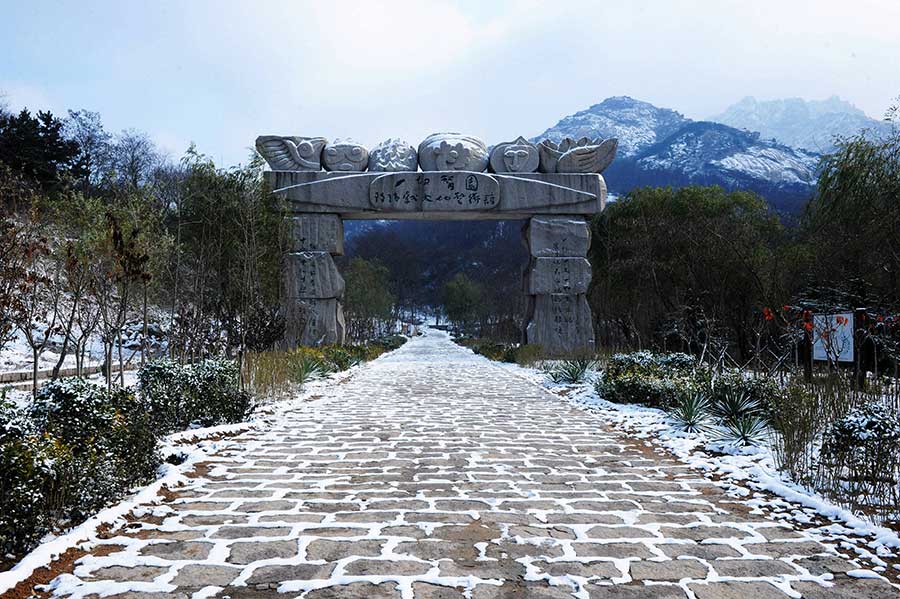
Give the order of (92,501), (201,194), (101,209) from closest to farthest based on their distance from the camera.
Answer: (92,501) < (101,209) < (201,194)

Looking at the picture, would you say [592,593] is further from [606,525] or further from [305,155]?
[305,155]

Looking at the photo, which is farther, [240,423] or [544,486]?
[240,423]

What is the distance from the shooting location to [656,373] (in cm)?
1038

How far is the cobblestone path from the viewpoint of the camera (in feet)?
10.2

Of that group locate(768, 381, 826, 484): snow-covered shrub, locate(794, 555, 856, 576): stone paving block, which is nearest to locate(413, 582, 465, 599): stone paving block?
locate(794, 555, 856, 576): stone paving block

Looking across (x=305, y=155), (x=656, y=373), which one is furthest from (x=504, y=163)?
(x=656, y=373)

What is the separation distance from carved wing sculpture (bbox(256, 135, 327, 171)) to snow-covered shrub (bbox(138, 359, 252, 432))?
11602mm

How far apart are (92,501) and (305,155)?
1599 cm

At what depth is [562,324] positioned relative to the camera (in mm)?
18953

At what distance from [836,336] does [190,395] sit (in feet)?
27.0

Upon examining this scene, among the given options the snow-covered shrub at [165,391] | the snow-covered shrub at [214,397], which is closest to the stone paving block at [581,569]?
the snow-covered shrub at [165,391]

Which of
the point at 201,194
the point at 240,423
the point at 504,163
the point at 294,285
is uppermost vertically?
the point at 504,163

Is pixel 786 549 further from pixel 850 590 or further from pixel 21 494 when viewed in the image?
pixel 21 494

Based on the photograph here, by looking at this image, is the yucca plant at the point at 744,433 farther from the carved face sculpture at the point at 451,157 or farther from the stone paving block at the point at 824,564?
the carved face sculpture at the point at 451,157
